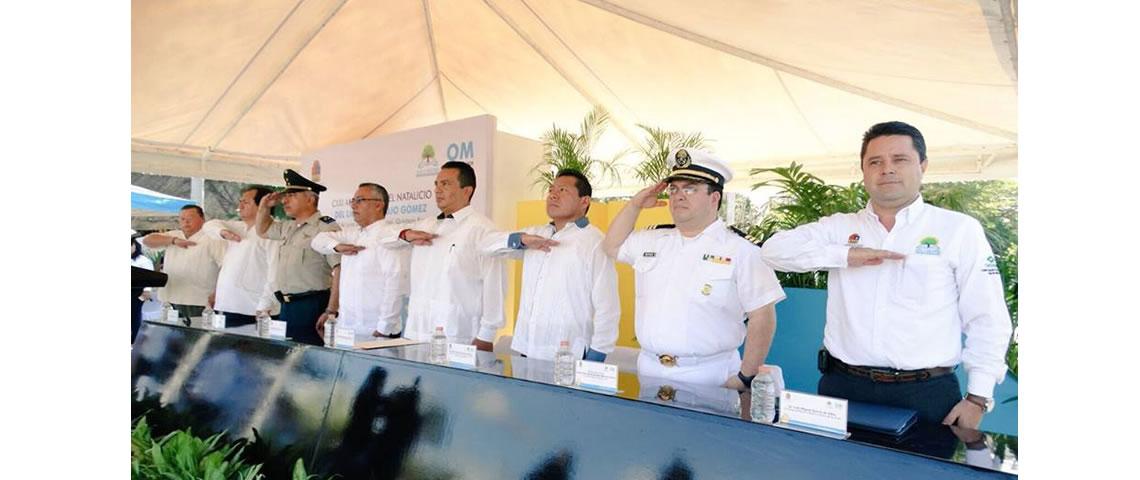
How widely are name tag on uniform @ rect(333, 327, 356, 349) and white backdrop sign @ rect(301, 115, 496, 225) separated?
9.28 ft

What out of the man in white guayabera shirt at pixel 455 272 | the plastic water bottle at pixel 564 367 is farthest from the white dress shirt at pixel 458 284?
the plastic water bottle at pixel 564 367

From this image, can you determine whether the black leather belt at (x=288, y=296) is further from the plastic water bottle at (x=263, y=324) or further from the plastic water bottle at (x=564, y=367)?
the plastic water bottle at (x=564, y=367)

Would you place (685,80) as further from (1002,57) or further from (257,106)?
(257,106)

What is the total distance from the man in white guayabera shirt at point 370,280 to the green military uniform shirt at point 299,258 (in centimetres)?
14

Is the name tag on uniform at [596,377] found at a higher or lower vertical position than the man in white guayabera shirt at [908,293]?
lower

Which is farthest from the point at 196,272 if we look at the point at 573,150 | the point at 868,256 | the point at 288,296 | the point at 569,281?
the point at 868,256

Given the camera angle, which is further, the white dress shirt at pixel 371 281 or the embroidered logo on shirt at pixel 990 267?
the white dress shirt at pixel 371 281

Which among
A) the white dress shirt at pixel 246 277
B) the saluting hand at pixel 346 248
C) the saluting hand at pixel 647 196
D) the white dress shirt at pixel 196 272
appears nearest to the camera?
the saluting hand at pixel 647 196

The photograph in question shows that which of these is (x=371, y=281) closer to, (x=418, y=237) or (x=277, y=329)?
(x=418, y=237)

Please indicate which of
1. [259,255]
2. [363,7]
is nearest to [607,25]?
[363,7]

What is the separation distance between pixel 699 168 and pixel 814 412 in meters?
1.18

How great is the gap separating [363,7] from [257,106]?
6.86ft

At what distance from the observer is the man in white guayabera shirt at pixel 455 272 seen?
3615 mm

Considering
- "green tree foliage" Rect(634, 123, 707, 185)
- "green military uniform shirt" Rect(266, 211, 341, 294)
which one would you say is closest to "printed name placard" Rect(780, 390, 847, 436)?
"green military uniform shirt" Rect(266, 211, 341, 294)
